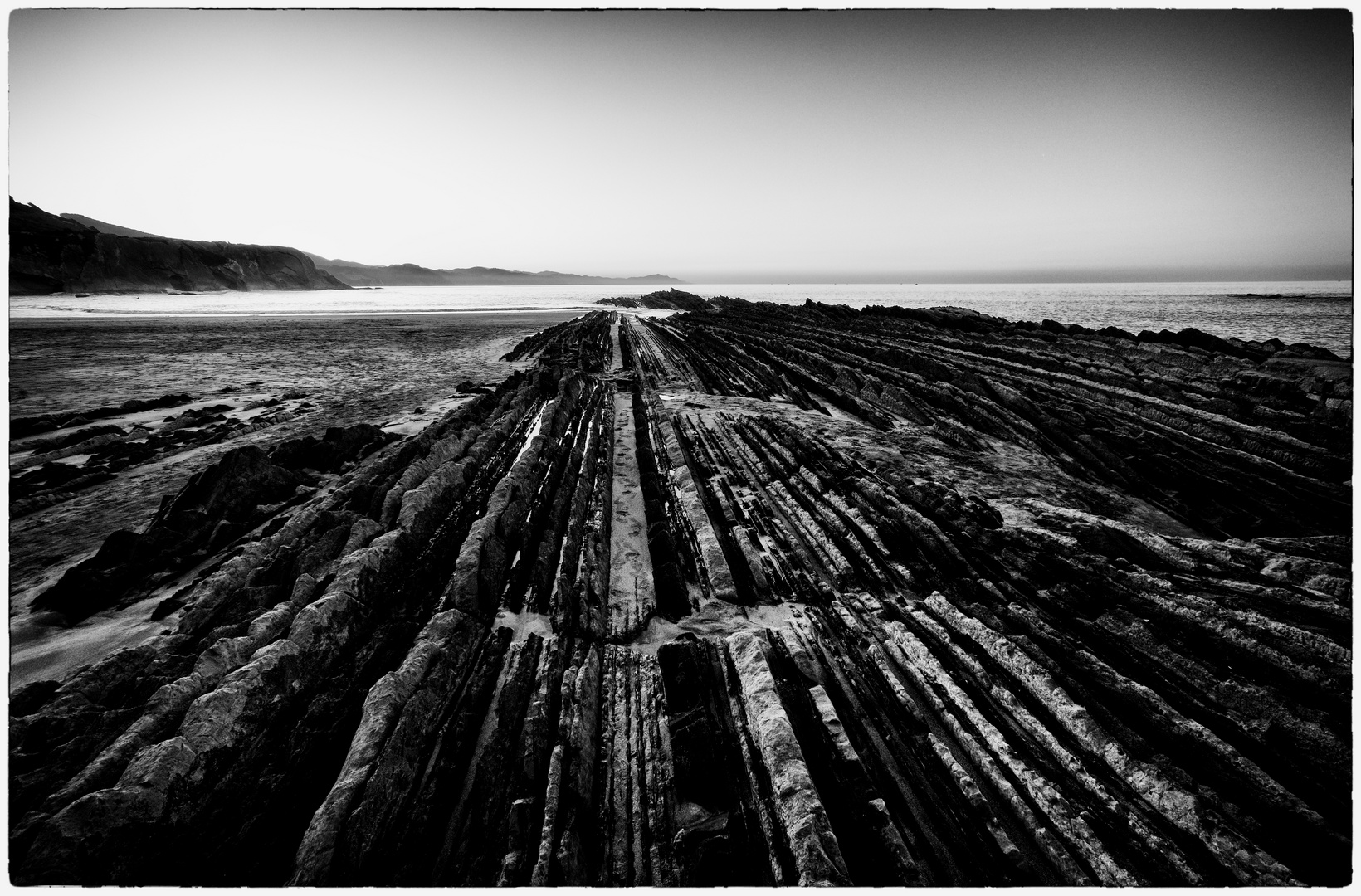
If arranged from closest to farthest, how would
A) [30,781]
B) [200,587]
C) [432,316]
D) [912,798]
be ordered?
[30,781]
[912,798]
[200,587]
[432,316]

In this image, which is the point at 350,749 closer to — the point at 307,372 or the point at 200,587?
the point at 200,587

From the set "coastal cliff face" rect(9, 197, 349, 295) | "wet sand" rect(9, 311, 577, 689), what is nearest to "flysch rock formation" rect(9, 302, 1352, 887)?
"wet sand" rect(9, 311, 577, 689)

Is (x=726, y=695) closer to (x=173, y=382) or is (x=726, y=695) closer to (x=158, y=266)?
(x=173, y=382)

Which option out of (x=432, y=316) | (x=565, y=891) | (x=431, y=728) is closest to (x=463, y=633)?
(x=431, y=728)

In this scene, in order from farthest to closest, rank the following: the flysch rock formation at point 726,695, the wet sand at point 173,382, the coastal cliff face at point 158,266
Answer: the coastal cliff face at point 158,266 < the wet sand at point 173,382 < the flysch rock formation at point 726,695

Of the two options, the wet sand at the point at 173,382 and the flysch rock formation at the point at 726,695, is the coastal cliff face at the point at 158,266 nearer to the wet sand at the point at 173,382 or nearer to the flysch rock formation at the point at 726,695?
the wet sand at the point at 173,382

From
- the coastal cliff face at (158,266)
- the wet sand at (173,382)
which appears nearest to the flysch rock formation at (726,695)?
the wet sand at (173,382)
